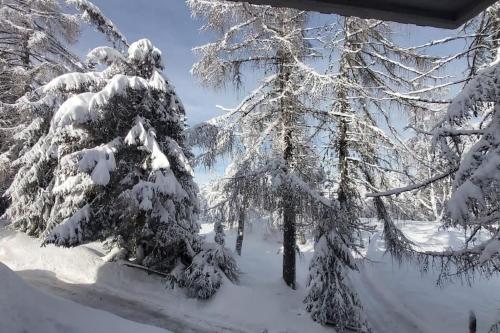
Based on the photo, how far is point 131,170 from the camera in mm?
11258

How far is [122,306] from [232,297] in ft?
9.49

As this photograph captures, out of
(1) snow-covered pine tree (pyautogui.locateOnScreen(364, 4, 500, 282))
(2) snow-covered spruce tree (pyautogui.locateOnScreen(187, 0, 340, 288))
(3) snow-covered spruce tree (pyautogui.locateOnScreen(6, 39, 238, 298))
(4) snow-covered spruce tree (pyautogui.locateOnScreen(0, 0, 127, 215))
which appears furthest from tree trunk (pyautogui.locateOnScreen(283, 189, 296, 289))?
(4) snow-covered spruce tree (pyautogui.locateOnScreen(0, 0, 127, 215))

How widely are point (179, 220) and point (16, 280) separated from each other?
6.30 m

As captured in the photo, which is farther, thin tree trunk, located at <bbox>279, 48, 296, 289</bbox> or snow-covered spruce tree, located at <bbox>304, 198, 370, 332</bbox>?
thin tree trunk, located at <bbox>279, 48, 296, 289</bbox>

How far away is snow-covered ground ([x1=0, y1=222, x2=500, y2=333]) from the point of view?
9.34 meters

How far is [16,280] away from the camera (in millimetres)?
5672

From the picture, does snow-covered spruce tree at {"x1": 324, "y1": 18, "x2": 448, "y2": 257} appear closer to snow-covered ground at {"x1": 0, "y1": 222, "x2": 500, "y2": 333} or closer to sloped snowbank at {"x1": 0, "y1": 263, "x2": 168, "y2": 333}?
snow-covered ground at {"x1": 0, "y1": 222, "x2": 500, "y2": 333}

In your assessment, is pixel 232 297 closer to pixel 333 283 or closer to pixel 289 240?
pixel 289 240

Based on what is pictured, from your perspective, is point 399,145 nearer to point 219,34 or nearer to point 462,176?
point 462,176

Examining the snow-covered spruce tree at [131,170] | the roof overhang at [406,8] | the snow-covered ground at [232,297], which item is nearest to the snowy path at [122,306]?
the snow-covered ground at [232,297]

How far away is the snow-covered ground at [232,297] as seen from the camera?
9.34 meters

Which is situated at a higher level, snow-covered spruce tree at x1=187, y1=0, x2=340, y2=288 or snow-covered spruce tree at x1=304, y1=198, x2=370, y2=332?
snow-covered spruce tree at x1=187, y1=0, x2=340, y2=288

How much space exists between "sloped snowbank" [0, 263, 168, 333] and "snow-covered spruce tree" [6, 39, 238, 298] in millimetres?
4346

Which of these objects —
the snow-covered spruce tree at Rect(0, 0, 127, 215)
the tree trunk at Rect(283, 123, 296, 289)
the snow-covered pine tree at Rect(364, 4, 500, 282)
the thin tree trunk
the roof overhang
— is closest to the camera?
the roof overhang
